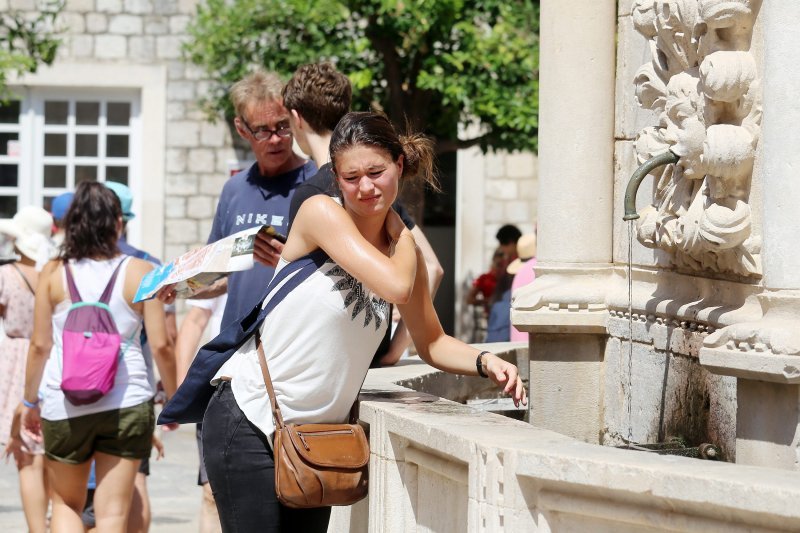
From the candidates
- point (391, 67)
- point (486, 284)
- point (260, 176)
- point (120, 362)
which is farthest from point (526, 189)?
point (260, 176)

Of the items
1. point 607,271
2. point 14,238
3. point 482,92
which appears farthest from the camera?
point 482,92

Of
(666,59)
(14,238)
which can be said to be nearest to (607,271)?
(666,59)

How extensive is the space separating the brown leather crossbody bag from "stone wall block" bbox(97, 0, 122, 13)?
13647 millimetres

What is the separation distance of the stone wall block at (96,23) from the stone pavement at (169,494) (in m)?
6.81

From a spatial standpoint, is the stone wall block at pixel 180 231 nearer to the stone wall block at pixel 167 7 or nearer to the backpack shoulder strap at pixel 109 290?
the stone wall block at pixel 167 7

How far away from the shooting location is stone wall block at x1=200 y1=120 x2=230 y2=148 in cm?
1681

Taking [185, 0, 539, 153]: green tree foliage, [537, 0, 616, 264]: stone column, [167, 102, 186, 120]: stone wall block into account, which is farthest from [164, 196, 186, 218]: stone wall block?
[537, 0, 616, 264]: stone column

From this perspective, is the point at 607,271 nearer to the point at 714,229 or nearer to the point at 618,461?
the point at 714,229

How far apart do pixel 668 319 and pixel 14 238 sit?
4.25 metres

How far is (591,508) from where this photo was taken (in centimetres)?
303

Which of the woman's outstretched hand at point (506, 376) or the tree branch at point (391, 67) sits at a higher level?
the tree branch at point (391, 67)

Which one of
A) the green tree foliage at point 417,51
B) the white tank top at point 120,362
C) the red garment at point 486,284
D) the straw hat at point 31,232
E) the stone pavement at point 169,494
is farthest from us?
the red garment at point 486,284

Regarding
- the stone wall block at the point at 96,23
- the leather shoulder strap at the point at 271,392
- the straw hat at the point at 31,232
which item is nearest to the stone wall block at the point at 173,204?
the stone wall block at the point at 96,23

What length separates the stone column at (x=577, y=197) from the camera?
5.36 metres
